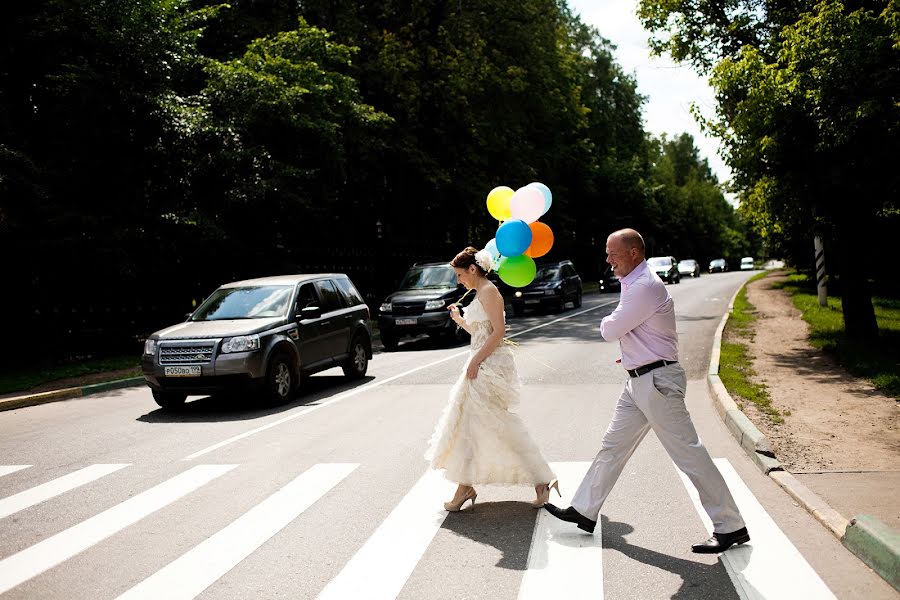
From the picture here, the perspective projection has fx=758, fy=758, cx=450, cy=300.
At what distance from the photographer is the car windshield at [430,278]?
767 inches

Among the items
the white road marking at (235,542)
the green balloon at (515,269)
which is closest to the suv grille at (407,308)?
the white road marking at (235,542)

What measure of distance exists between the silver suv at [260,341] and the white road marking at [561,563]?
5.79 meters

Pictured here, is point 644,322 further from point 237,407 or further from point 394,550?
point 237,407

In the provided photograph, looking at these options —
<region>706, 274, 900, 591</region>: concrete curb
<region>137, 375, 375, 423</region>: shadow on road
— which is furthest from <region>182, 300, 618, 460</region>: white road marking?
<region>706, 274, 900, 591</region>: concrete curb

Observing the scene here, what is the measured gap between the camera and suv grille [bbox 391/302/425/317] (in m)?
18.4

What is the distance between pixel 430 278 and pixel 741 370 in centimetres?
960

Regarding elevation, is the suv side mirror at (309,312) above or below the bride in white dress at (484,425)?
above

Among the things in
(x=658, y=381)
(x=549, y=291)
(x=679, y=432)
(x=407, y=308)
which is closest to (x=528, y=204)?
(x=658, y=381)

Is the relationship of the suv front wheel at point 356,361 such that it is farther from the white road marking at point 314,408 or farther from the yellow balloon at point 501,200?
the yellow balloon at point 501,200

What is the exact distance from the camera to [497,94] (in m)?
29.9

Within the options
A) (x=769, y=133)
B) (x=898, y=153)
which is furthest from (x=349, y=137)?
(x=898, y=153)

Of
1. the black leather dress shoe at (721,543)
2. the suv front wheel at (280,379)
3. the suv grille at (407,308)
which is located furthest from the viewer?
the suv grille at (407,308)

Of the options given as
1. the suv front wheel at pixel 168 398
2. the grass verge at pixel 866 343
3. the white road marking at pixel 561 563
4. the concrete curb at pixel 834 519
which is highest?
the suv front wheel at pixel 168 398

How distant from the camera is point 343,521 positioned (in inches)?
211
